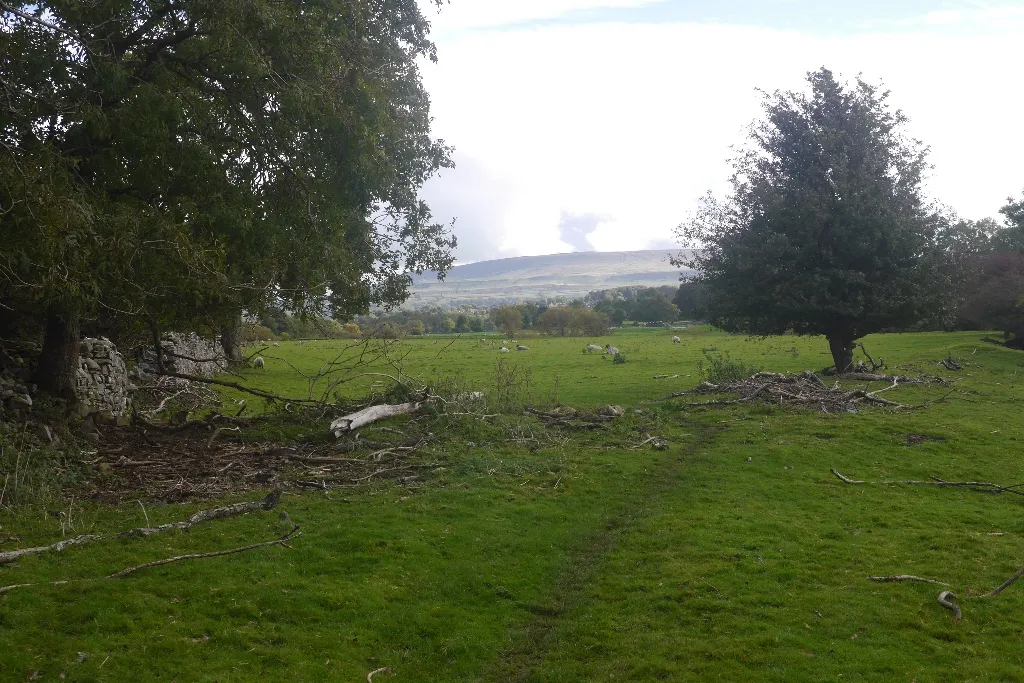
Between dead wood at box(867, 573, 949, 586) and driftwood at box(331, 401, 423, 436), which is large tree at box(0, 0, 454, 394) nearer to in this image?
driftwood at box(331, 401, 423, 436)

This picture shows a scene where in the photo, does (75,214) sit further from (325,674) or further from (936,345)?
(936,345)

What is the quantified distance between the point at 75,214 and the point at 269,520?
16.7 feet

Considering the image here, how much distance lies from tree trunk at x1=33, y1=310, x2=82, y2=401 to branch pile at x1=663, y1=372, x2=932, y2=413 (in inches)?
635

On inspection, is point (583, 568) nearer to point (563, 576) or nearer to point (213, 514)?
point (563, 576)

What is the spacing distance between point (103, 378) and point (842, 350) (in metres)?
25.0

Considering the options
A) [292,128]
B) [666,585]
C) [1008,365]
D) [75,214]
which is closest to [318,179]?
[292,128]

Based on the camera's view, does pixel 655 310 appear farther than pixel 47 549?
Yes

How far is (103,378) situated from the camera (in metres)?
18.7

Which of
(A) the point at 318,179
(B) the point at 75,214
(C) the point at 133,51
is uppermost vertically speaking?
(C) the point at 133,51

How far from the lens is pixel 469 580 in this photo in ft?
31.2

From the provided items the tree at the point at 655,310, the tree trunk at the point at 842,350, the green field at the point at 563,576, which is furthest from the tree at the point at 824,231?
the tree at the point at 655,310

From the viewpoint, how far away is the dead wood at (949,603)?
8.30m

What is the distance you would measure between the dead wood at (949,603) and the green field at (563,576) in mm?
150

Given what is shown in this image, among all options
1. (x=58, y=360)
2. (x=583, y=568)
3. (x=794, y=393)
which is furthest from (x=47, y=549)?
(x=794, y=393)
